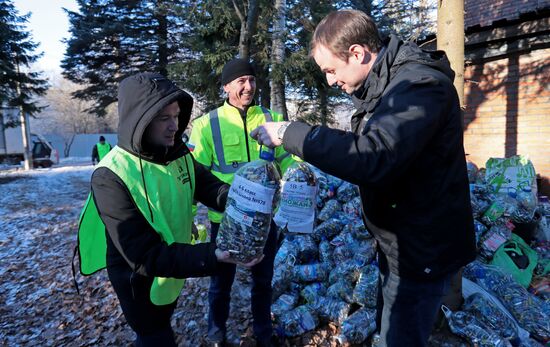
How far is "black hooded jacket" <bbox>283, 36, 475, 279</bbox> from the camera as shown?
1.21m

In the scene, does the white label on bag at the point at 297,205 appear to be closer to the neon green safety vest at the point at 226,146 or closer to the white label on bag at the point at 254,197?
the white label on bag at the point at 254,197

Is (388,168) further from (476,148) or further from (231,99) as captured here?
(476,148)

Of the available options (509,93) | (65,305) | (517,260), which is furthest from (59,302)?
(509,93)

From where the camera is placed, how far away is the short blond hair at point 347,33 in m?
1.46

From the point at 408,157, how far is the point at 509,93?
20.8ft

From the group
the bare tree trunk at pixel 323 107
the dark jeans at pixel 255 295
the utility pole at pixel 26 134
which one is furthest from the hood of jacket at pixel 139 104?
the utility pole at pixel 26 134

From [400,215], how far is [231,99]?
1640 mm

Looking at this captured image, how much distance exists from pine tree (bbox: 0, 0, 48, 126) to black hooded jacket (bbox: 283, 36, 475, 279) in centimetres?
1940

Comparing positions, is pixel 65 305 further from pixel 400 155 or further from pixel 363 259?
pixel 400 155

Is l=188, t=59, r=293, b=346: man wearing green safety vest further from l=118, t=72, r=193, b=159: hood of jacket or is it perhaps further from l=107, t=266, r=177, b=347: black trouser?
l=118, t=72, r=193, b=159: hood of jacket

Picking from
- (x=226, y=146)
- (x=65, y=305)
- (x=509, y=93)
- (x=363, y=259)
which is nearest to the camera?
(x=226, y=146)

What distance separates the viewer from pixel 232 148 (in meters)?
2.56

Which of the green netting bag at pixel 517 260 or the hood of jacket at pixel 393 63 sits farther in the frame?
the green netting bag at pixel 517 260

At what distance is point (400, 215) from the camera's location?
148 centimetres
